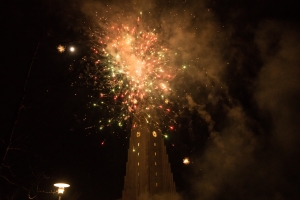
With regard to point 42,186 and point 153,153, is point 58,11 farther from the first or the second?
point 153,153

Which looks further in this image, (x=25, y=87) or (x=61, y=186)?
(x=61, y=186)

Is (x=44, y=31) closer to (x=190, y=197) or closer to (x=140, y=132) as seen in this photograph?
(x=190, y=197)

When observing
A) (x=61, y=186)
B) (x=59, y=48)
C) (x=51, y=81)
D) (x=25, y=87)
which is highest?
(x=59, y=48)

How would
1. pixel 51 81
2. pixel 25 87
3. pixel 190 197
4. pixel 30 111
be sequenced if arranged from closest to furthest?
1. pixel 25 87
2. pixel 51 81
3. pixel 30 111
4. pixel 190 197

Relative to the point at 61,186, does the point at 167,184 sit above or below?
above

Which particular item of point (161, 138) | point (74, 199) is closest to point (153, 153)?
point (161, 138)

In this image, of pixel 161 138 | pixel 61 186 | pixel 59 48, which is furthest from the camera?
pixel 161 138
